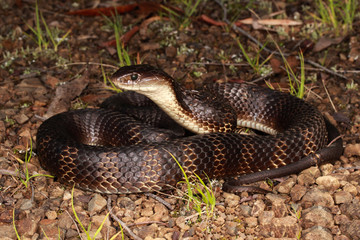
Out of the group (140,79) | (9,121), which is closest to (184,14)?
(140,79)

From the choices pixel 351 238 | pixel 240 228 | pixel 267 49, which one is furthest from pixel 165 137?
pixel 267 49

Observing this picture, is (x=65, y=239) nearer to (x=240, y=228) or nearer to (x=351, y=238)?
(x=240, y=228)

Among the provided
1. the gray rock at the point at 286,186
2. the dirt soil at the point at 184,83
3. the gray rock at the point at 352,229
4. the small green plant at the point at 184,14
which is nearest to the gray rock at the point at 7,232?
the dirt soil at the point at 184,83

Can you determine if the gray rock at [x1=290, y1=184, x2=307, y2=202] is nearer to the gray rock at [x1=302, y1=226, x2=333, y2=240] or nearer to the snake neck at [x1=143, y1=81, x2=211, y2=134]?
the gray rock at [x1=302, y1=226, x2=333, y2=240]

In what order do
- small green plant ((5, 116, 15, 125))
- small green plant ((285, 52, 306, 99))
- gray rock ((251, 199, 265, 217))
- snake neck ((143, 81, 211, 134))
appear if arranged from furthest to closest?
1. small green plant ((285, 52, 306, 99))
2. small green plant ((5, 116, 15, 125))
3. snake neck ((143, 81, 211, 134))
4. gray rock ((251, 199, 265, 217))

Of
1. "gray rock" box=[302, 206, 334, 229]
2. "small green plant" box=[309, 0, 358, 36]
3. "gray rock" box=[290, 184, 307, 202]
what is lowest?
"gray rock" box=[290, 184, 307, 202]

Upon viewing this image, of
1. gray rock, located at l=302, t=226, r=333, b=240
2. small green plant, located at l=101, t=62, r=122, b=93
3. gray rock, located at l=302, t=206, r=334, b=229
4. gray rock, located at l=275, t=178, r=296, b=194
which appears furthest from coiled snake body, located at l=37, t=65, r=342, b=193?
gray rock, located at l=302, t=226, r=333, b=240

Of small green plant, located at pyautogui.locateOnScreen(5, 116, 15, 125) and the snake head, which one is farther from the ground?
the snake head

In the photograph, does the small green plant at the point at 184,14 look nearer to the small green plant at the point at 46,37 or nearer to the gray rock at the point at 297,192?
the small green plant at the point at 46,37
